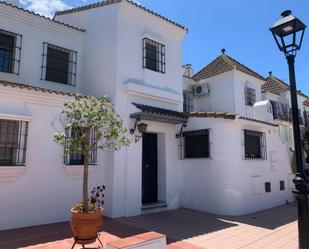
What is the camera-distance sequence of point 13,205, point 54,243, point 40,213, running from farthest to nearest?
point 40,213
point 13,205
point 54,243

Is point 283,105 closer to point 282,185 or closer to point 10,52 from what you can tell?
point 282,185

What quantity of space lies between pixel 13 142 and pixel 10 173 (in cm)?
109

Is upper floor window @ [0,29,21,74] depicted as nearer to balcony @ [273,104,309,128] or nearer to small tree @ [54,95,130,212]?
small tree @ [54,95,130,212]

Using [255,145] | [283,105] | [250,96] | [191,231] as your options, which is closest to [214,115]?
[255,145]

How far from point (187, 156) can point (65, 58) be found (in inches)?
292

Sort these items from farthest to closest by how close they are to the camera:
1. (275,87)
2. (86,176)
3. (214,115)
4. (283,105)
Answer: (275,87)
(283,105)
(214,115)
(86,176)

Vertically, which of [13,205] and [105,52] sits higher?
[105,52]

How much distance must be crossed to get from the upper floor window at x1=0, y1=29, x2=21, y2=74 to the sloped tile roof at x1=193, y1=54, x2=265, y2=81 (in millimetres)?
A: 12287


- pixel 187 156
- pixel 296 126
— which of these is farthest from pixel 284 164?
pixel 296 126

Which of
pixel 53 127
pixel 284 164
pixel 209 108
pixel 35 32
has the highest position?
pixel 35 32

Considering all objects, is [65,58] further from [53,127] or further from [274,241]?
[274,241]

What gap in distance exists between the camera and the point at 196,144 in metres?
12.9

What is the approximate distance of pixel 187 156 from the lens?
43.1 feet

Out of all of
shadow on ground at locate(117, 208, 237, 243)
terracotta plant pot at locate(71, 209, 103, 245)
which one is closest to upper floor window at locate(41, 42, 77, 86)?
shadow on ground at locate(117, 208, 237, 243)
